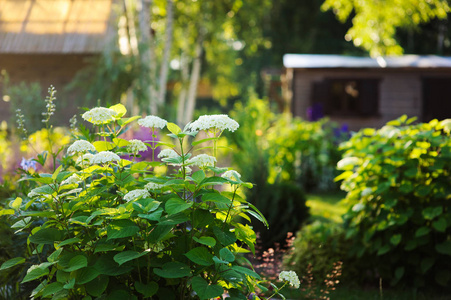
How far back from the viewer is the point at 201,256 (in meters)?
1.81

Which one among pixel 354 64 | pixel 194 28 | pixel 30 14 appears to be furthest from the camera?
pixel 194 28

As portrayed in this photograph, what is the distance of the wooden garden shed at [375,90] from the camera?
555 inches

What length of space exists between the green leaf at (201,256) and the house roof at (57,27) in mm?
8605

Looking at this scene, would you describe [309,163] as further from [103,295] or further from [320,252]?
[103,295]

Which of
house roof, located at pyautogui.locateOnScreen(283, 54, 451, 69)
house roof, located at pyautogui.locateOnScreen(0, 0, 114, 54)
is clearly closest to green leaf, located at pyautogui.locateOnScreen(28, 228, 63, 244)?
house roof, located at pyautogui.locateOnScreen(0, 0, 114, 54)

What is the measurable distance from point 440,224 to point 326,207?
4.65m

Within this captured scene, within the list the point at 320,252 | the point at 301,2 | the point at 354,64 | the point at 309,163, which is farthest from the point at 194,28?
the point at 320,252

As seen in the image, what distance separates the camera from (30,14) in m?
10.9

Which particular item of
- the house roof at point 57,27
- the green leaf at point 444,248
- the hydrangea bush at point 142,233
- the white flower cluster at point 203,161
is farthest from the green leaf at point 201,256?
the house roof at point 57,27

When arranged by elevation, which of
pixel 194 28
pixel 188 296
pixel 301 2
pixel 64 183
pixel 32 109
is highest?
pixel 301 2

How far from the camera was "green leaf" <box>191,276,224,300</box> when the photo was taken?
1.69 metres

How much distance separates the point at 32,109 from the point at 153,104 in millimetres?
6188

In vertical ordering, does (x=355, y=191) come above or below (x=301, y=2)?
below

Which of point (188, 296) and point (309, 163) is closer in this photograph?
point (188, 296)
